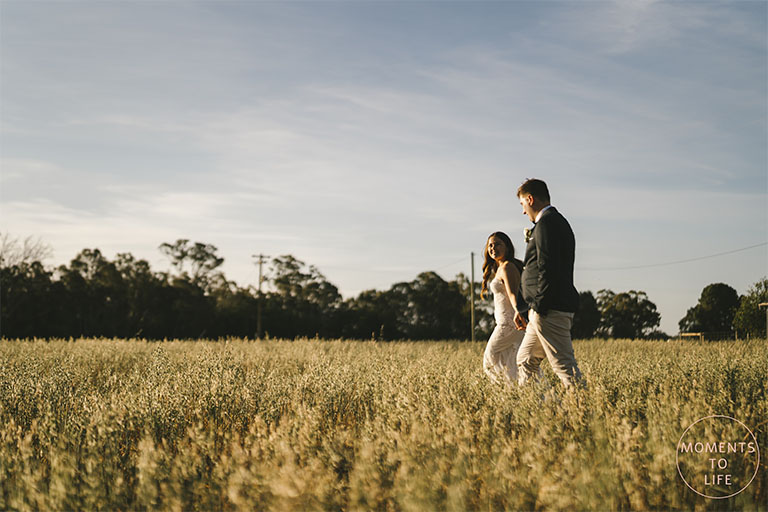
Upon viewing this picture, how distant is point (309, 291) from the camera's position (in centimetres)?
4606

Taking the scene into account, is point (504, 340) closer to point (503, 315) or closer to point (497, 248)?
point (503, 315)

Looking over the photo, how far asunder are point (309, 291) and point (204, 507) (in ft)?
144

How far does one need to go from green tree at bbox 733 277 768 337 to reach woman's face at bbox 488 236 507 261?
21234mm

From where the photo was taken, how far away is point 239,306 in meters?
43.9

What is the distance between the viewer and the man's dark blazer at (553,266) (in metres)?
4.97

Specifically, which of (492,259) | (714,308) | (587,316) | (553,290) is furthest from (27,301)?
(714,308)

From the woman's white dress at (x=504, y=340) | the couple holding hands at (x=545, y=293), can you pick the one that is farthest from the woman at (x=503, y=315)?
the couple holding hands at (x=545, y=293)

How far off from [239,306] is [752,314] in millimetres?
34247

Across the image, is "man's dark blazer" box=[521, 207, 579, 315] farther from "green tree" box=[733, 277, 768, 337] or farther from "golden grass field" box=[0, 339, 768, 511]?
"green tree" box=[733, 277, 768, 337]

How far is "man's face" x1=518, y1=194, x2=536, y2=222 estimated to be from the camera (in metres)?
5.39

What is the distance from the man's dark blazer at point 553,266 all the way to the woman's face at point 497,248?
1336mm

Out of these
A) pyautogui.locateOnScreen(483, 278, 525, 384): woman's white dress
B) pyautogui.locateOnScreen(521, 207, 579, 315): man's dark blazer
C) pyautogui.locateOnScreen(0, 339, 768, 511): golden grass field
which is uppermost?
pyautogui.locateOnScreen(521, 207, 579, 315): man's dark blazer

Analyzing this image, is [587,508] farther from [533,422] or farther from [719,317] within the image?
[719,317]

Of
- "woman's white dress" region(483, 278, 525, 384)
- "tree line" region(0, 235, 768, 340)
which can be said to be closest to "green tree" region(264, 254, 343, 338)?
"tree line" region(0, 235, 768, 340)
